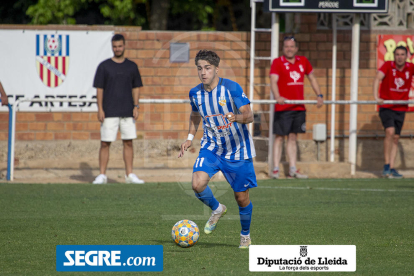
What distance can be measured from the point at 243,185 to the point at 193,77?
748 cm

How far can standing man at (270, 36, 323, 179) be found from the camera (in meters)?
11.1

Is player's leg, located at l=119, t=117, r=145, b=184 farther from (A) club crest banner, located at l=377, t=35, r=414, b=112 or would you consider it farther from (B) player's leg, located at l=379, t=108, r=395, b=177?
(A) club crest banner, located at l=377, t=35, r=414, b=112

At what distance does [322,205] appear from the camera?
827cm

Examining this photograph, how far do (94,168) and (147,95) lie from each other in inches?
78.5

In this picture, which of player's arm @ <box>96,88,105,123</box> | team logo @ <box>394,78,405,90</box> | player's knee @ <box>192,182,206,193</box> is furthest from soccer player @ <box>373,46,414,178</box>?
player's knee @ <box>192,182,206,193</box>

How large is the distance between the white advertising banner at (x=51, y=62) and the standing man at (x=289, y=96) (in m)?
3.78

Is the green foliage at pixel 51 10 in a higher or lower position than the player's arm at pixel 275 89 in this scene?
Result: higher

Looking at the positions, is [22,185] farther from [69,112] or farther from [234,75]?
[234,75]

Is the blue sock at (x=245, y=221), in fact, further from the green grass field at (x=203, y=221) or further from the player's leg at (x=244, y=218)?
the green grass field at (x=203, y=221)

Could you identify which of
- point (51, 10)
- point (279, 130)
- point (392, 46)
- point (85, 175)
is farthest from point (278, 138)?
point (51, 10)

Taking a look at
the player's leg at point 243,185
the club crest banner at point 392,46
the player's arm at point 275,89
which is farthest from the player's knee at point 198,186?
the club crest banner at point 392,46

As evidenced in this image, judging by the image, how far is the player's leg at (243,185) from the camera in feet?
18.6

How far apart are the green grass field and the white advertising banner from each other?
3.19 m

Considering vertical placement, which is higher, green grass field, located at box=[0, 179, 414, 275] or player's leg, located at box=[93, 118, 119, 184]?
player's leg, located at box=[93, 118, 119, 184]
